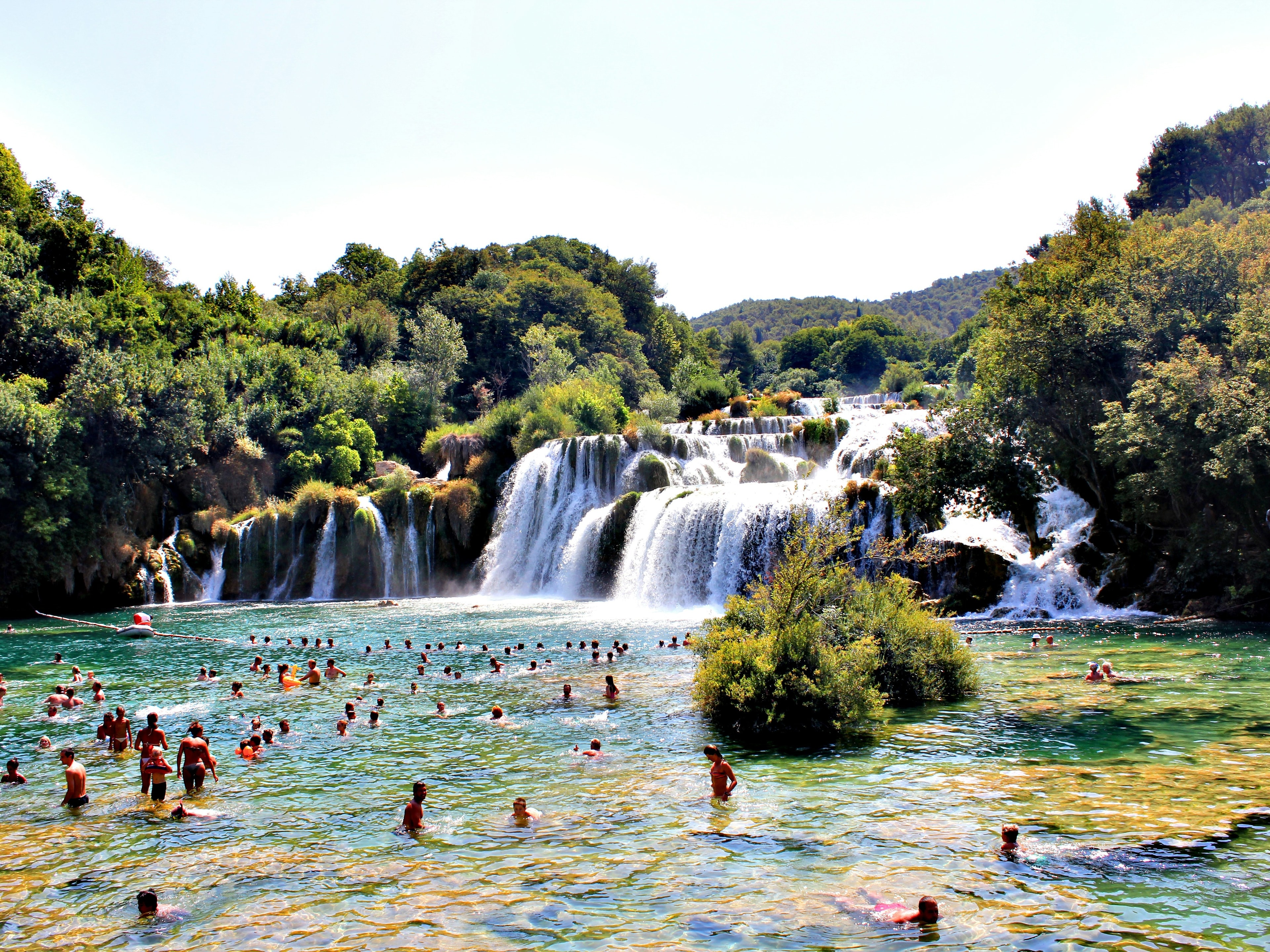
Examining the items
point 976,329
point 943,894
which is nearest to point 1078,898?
point 943,894

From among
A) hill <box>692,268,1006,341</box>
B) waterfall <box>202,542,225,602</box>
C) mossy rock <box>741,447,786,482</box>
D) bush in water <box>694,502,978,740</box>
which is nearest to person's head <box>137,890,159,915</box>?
bush in water <box>694,502,978,740</box>

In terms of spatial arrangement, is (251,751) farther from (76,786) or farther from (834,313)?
(834,313)

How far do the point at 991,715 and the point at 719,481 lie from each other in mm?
26584

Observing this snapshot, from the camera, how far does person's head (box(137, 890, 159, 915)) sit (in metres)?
8.44

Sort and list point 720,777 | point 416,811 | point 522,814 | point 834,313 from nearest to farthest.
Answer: point 416,811, point 522,814, point 720,777, point 834,313

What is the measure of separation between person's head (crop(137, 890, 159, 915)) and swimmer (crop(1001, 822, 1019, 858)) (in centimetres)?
869

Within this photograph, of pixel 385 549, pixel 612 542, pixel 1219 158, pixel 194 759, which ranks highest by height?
pixel 1219 158

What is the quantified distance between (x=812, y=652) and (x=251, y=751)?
956 centimetres

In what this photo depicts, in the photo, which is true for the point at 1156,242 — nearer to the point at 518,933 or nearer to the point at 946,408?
the point at 946,408

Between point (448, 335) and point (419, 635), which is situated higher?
point (448, 335)

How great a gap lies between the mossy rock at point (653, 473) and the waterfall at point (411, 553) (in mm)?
11924

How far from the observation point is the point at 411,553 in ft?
145

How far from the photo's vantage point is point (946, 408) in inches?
1294

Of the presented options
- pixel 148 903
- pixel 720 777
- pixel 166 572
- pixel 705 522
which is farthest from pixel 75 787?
pixel 166 572
